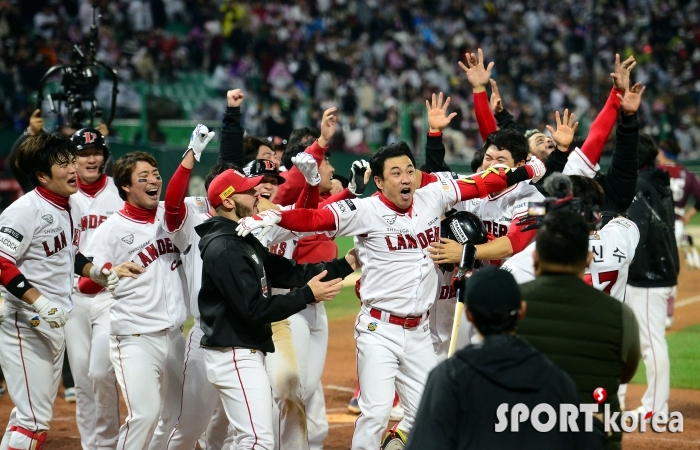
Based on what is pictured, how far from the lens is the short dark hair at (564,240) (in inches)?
138

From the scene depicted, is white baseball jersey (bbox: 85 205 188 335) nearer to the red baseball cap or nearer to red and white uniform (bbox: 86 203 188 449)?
red and white uniform (bbox: 86 203 188 449)

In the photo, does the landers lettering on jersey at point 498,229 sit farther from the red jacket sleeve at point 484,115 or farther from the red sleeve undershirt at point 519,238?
the red jacket sleeve at point 484,115

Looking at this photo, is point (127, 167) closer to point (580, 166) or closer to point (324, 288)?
point (324, 288)

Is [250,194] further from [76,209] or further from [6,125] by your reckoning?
[6,125]

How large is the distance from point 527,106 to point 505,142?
16023mm

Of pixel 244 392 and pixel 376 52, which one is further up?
pixel 376 52

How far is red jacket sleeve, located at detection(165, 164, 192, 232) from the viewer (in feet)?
17.8

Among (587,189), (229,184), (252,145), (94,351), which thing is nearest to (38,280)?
(94,351)

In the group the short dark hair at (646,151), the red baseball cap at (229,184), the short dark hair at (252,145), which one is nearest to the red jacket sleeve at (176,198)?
the red baseball cap at (229,184)

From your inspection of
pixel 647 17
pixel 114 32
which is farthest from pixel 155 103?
pixel 647 17

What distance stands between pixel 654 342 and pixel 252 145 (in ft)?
11.5

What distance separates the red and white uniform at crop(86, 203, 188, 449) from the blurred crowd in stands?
30.7ft

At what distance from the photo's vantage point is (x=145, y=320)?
565 cm

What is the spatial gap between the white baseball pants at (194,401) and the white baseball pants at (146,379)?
164mm
